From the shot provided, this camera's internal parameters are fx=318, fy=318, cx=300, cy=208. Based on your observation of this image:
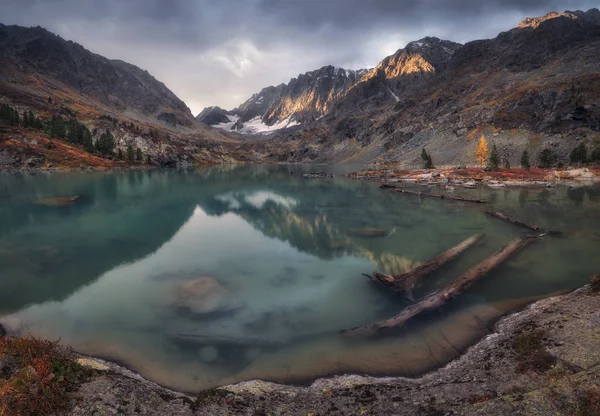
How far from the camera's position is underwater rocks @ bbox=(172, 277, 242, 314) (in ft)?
71.6

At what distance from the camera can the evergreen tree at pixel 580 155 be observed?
10500 cm

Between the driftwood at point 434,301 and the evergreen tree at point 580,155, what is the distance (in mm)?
107870

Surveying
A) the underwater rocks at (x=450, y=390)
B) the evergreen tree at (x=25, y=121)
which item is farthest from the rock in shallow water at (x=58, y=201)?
the evergreen tree at (x=25, y=121)

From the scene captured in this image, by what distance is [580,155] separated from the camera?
105875mm

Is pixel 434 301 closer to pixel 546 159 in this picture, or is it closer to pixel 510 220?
pixel 510 220

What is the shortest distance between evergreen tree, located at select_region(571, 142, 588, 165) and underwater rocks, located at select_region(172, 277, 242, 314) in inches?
5110

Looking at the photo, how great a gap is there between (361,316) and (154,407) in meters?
13.0

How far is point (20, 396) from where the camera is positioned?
8945 millimetres

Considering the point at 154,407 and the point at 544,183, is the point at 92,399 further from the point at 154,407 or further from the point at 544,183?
the point at 544,183

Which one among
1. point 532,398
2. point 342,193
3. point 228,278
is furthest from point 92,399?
point 342,193

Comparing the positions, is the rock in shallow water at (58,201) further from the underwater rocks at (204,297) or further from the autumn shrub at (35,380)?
the autumn shrub at (35,380)

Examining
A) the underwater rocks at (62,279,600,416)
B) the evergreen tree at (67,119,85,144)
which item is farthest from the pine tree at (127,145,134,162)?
the underwater rocks at (62,279,600,416)

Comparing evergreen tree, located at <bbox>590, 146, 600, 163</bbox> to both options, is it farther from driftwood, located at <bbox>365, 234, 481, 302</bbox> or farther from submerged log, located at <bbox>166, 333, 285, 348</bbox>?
submerged log, located at <bbox>166, 333, 285, 348</bbox>

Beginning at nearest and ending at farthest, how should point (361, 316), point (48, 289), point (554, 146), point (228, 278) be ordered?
point (361, 316) < point (48, 289) < point (228, 278) < point (554, 146)
